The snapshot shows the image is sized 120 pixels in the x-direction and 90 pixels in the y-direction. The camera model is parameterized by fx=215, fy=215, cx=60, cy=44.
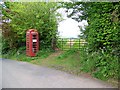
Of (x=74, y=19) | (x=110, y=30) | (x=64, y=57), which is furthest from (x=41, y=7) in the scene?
(x=110, y=30)

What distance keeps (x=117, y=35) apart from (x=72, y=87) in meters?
2.07

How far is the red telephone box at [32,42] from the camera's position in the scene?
428 inches

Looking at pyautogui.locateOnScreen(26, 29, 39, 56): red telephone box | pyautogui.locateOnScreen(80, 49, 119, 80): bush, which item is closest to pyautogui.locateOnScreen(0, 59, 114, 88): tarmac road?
pyautogui.locateOnScreen(80, 49, 119, 80): bush

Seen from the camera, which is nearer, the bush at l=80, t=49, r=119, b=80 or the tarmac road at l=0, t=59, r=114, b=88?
the tarmac road at l=0, t=59, r=114, b=88

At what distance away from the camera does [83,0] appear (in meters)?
7.41

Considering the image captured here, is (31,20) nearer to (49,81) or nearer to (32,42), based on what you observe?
(32,42)

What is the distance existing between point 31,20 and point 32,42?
122cm

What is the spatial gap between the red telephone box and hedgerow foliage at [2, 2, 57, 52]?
1.69 feet

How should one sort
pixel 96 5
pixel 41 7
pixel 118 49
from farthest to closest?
pixel 41 7 → pixel 96 5 → pixel 118 49

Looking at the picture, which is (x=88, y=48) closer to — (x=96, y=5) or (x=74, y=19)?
(x=96, y=5)

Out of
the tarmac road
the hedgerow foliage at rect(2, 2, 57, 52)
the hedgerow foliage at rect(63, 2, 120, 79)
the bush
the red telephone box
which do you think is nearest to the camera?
the tarmac road

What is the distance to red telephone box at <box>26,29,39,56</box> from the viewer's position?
1088cm

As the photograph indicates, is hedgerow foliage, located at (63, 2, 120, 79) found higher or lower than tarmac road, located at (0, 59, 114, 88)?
higher

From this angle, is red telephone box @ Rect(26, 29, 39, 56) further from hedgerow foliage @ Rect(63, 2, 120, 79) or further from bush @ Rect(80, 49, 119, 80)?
bush @ Rect(80, 49, 119, 80)
